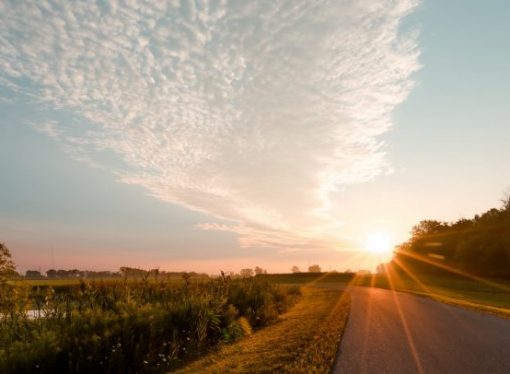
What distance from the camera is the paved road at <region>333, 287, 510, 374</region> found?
844 cm

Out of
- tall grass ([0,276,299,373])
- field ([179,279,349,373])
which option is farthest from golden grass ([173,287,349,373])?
tall grass ([0,276,299,373])

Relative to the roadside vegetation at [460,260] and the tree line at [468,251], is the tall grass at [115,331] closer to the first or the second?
the roadside vegetation at [460,260]

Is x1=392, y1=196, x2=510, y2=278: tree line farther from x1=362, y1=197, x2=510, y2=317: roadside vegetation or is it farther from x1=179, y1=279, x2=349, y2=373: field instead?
x1=179, y1=279, x2=349, y2=373: field

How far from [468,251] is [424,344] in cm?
6253

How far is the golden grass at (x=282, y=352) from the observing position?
850 centimetres

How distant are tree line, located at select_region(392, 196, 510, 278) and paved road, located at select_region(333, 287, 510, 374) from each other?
170 ft

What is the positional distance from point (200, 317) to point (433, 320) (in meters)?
8.40

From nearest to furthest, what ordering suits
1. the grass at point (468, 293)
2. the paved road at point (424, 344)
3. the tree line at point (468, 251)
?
the paved road at point (424, 344)
the grass at point (468, 293)
the tree line at point (468, 251)

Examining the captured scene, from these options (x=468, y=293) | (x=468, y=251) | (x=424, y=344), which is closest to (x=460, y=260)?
(x=468, y=251)

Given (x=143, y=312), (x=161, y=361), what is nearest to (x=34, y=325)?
(x=143, y=312)

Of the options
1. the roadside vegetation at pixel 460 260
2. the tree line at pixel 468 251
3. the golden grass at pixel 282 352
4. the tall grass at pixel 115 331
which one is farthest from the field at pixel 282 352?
the tree line at pixel 468 251

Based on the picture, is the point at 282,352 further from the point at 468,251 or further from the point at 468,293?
the point at 468,251

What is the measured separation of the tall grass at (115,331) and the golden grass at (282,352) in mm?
914

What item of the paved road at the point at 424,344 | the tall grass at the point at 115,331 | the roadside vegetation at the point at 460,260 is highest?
the roadside vegetation at the point at 460,260
